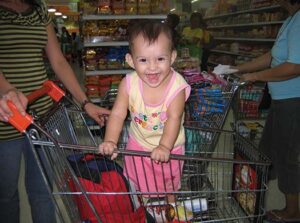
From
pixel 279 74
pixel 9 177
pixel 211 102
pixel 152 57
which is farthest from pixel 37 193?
pixel 279 74

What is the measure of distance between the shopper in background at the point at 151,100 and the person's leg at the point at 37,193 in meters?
0.49

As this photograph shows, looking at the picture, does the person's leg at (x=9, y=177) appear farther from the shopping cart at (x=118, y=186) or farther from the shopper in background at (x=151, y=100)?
the shopper in background at (x=151, y=100)

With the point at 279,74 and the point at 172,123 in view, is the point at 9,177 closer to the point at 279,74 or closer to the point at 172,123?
the point at 172,123

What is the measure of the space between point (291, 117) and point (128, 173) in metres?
1.20

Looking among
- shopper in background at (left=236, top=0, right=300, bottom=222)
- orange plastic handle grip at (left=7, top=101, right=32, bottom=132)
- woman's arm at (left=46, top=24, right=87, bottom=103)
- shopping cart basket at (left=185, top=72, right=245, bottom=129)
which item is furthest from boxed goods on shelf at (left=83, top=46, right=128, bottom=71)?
orange plastic handle grip at (left=7, top=101, right=32, bottom=132)

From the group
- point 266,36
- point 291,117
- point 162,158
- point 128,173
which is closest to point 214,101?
point 291,117

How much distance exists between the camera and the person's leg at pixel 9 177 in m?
1.59

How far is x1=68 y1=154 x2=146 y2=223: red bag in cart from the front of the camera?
1.42m

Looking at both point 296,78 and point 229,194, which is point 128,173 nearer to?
point 229,194

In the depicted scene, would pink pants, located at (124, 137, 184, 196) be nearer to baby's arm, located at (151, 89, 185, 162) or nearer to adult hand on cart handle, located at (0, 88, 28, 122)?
baby's arm, located at (151, 89, 185, 162)

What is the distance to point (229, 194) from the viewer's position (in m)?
1.99

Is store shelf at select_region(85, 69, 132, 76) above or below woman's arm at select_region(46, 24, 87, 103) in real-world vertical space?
below

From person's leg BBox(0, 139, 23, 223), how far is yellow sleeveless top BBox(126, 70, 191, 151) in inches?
23.8

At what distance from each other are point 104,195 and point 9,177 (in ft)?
1.83
